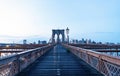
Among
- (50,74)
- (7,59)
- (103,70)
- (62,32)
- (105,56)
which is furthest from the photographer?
(62,32)

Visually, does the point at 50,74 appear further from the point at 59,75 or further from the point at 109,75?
the point at 109,75

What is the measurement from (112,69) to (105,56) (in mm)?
660

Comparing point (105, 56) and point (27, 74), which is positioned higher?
point (105, 56)

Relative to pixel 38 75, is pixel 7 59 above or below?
above

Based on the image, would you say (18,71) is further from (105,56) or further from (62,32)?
(62,32)

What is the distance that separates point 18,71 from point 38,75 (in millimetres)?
1215

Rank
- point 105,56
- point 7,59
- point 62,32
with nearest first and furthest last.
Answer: point 7,59
point 105,56
point 62,32

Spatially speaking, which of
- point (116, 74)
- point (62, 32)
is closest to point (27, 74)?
point (116, 74)

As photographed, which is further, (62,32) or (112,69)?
(62,32)

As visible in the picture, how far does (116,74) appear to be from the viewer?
11781 millimetres

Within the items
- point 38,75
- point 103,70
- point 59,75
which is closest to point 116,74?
point 103,70

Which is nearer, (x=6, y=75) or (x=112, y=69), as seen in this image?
(x=6, y=75)

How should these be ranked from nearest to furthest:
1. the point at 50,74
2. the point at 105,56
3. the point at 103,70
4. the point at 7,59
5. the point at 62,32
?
the point at 7,59
the point at 105,56
the point at 103,70
the point at 50,74
the point at 62,32

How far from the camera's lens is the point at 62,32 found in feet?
593
